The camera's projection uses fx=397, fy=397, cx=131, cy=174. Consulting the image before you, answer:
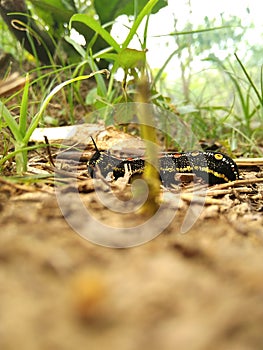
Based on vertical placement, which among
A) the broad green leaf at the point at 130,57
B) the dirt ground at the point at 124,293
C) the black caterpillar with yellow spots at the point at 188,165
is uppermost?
the broad green leaf at the point at 130,57

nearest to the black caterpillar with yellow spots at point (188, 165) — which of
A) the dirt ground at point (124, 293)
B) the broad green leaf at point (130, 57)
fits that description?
the broad green leaf at point (130, 57)

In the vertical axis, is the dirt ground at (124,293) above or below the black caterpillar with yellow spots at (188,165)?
below

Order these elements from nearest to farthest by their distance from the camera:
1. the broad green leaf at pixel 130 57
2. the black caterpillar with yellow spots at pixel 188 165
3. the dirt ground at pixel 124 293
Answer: the dirt ground at pixel 124 293, the broad green leaf at pixel 130 57, the black caterpillar with yellow spots at pixel 188 165

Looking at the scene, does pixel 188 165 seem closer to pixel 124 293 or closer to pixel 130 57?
pixel 130 57

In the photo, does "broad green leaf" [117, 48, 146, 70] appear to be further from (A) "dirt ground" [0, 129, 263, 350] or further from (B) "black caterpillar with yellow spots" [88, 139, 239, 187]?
(A) "dirt ground" [0, 129, 263, 350]

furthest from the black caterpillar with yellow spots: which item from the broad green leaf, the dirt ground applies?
the dirt ground

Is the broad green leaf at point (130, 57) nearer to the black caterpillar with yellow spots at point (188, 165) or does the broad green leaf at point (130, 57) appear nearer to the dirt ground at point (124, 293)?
the black caterpillar with yellow spots at point (188, 165)

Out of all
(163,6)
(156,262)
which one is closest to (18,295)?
(156,262)

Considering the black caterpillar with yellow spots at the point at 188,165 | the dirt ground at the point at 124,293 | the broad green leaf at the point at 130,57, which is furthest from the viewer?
the black caterpillar with yellow spots at the point at 188,165
